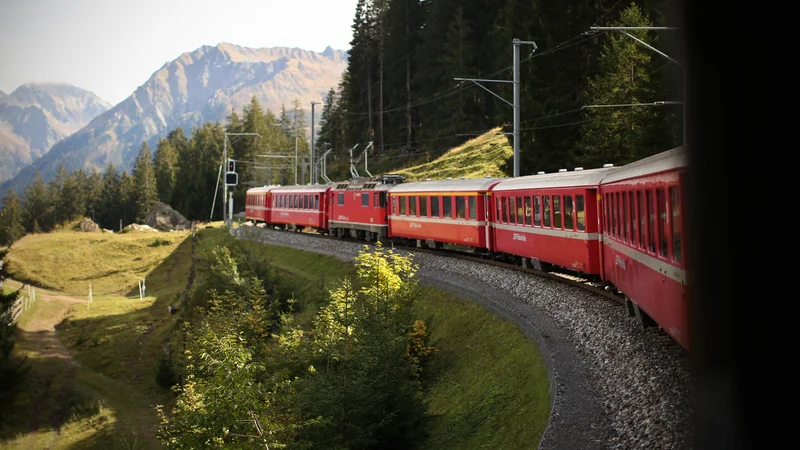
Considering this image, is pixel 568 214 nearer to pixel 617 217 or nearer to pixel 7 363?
pixel 617 217

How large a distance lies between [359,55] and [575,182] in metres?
64.6

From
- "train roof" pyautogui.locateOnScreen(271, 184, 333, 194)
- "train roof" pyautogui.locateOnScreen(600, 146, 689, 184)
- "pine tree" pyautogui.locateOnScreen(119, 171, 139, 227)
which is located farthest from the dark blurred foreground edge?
"pine tree" pyautogui.locateOnScreen(119, 171, 139, 227)

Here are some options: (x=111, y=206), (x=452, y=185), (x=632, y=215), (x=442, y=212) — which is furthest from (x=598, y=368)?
(x=111, y=206)

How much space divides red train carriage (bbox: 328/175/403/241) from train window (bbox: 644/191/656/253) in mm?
22074

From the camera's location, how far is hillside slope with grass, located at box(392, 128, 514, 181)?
5047 centimetres

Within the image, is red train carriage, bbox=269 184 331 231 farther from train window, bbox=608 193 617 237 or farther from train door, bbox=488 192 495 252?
train window, bbox=608 193 617 237

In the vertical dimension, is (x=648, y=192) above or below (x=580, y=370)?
above

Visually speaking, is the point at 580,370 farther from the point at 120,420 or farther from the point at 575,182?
the point at 120,420

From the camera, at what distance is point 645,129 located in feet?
82.6

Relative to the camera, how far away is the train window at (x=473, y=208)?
23703 millimetres

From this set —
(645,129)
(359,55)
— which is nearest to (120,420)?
(645,129)

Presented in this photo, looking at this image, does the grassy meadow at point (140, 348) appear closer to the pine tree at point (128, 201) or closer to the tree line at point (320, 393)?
the tree line at point (320, 393)

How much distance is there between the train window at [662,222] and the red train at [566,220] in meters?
0.01

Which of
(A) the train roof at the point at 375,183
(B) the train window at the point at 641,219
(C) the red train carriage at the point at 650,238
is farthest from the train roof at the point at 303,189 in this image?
(B) the train window at the point at 641,219
